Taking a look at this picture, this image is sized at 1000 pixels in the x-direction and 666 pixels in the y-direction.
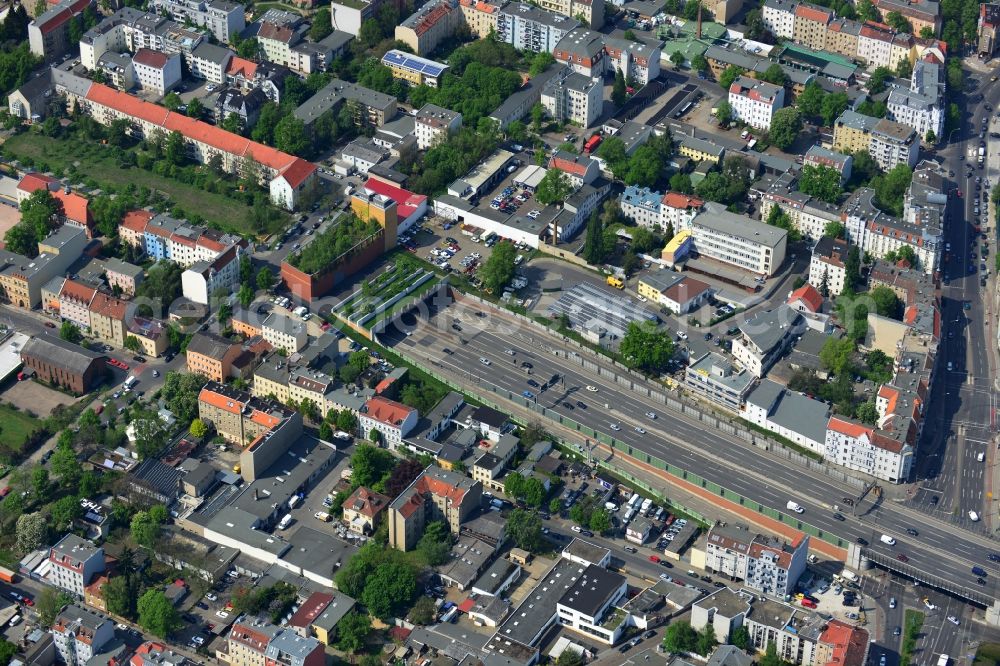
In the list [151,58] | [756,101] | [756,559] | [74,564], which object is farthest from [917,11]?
[74,564]

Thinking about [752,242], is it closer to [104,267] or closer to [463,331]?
[463,331]

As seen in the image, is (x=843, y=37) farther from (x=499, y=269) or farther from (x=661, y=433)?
(x=661, y=433)

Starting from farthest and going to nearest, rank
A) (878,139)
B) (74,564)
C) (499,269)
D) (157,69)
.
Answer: (157,69)
(878,139)
(499,269)
(74,564)

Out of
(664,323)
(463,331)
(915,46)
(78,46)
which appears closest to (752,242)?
(664,323)

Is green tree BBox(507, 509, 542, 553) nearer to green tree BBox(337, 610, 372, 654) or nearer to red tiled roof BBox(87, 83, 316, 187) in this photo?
green tree BBox(337, 610, 372, 654)

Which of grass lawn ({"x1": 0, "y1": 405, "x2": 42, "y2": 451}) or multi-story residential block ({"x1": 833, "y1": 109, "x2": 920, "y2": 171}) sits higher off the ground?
multi-story residential block ({"x1": 833, "y1": 109, "x2": 920, "y2": 171})

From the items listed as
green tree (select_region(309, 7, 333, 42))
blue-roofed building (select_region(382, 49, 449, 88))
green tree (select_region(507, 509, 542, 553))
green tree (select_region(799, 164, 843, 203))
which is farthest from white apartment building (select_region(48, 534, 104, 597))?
green tree (select_region(309, 7, 333, 42))

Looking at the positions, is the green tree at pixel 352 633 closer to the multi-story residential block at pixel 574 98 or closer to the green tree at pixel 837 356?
the green tree at pixel 837 356
